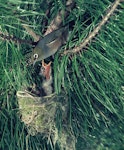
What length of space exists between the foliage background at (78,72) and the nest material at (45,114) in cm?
2

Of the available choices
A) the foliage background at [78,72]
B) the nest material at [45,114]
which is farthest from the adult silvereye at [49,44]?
the nest material at [45,114]

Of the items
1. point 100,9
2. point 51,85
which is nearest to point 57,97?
point 51,85

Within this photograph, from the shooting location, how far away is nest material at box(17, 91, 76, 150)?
94cm

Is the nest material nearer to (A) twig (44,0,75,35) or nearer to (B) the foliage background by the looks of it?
(B) the foliage background

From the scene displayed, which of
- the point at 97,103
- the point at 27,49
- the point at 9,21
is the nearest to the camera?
the point at 9,21

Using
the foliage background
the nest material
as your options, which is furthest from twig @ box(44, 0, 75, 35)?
the nest material

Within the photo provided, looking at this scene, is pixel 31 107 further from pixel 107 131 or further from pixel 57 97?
pixel 107 131

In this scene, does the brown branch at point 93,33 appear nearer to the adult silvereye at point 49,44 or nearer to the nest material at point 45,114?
the adult silvereye at point 49,44

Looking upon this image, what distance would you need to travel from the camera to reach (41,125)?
38.5 inches

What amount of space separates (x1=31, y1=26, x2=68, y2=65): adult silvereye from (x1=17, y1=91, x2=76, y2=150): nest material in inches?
6.3

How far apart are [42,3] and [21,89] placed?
0.22m

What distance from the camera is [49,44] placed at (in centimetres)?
79

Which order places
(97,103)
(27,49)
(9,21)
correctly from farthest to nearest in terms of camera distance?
(97,103) → (27,49) → (9,21)

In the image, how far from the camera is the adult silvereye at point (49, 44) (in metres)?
0.78
